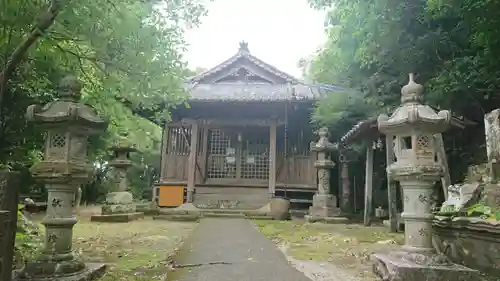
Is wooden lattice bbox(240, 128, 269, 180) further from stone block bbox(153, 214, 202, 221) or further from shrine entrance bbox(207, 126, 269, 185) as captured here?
stone block bbox(153, 214, 202, 221)

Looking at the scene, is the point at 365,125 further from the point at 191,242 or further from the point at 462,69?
the point at 191,242

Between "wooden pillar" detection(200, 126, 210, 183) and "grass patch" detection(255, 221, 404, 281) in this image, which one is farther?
"wooden pillar" detection(200, 126, 210, 183)

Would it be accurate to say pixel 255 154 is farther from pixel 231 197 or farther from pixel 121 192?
pixel 121 192

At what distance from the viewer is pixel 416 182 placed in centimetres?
406

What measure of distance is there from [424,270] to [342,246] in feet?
9.05

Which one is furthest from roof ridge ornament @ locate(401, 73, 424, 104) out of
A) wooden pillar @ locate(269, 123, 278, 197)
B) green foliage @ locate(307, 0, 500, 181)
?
wooden pillar @ locate(269, 123, 278, 197)

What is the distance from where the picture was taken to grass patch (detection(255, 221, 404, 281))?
487 cm

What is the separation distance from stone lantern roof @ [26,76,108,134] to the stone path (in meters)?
1.71

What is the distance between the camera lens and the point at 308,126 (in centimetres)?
1490

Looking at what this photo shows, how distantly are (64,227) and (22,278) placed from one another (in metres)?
0.54

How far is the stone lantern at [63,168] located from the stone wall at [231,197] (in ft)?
31.6

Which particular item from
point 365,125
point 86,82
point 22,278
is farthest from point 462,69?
point 22,278

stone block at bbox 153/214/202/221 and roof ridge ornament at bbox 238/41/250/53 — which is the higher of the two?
roof ridge ornament at bbox 238/41/250/53

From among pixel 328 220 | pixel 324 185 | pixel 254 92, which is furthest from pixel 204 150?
pixel 328 220
